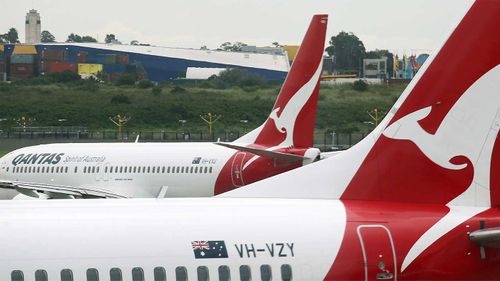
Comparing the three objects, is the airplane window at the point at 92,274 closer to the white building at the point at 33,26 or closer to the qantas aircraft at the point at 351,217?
the qantas aircraft at the point at 351,217

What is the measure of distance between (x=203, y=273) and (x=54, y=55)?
117m

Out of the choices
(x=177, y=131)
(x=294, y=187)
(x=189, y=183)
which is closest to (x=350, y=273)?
(x=294, y=187)

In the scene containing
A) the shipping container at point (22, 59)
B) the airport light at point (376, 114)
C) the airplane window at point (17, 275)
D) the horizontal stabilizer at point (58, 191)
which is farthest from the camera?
the shipping container at point (22, 59)

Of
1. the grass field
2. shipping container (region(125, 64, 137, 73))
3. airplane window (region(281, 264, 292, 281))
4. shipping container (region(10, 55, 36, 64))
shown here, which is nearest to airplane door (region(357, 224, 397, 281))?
airplane window (region(281, 264, 292, 281))

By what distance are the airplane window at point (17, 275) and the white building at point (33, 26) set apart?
173 meters

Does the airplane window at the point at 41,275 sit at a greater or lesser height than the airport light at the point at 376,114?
greater

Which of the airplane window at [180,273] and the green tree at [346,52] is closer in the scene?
the airplane window at [180,273]

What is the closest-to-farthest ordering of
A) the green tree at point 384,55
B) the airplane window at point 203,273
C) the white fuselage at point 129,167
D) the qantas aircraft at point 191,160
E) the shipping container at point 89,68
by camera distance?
the airplane window at point 203,273, the qantas aircraft at point 191,160, the white fuselage at point 129,167, the green tree at point 384,55, the shipping container at point 89,68

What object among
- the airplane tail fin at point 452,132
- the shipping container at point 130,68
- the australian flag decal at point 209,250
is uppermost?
the airplane tail fin at point 452,132

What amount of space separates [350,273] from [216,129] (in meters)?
62.9

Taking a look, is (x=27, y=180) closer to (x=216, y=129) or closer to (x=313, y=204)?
(x=313, y=204)

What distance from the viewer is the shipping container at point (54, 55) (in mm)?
123438

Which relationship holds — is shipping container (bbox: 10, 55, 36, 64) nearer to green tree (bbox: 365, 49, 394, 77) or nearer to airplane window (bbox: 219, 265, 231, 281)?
green tree (bbox: 365, 49, 394, 77)

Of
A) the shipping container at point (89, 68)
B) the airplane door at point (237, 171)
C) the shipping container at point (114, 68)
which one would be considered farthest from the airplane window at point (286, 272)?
the shipping container at point (114, 68)
